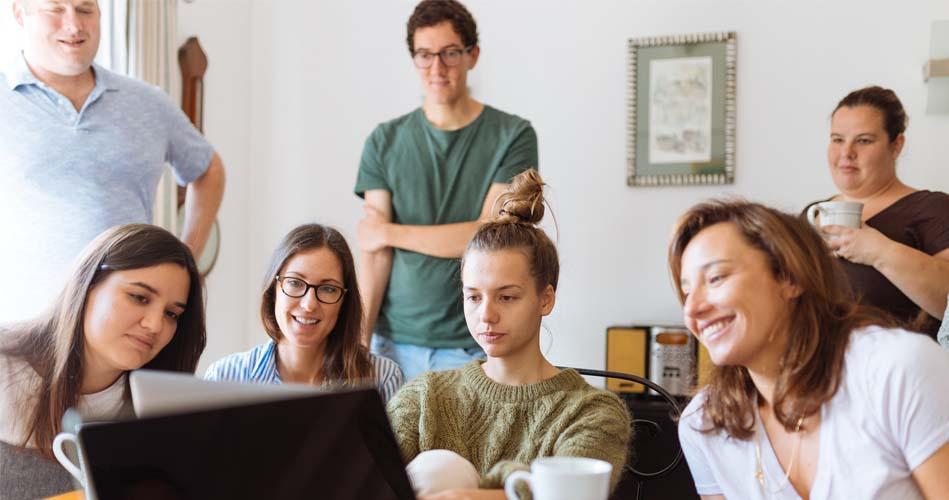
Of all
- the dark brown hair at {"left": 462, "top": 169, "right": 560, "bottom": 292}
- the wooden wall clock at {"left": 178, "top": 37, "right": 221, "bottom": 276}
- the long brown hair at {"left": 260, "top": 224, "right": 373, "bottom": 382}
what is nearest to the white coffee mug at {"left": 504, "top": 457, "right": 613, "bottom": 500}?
the dark brown hair at {"left": 462, "top": 169, "right": 560, "bottom": 292}

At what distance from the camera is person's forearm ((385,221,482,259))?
233 cm

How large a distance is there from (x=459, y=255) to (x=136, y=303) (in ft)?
3.08

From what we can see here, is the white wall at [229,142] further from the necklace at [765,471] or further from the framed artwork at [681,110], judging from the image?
the necklace at [765,471]

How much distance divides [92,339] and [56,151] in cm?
84

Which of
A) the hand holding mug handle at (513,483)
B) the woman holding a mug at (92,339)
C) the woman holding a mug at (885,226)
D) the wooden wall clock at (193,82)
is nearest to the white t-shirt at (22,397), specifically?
the woman holding a mug at (92,339)

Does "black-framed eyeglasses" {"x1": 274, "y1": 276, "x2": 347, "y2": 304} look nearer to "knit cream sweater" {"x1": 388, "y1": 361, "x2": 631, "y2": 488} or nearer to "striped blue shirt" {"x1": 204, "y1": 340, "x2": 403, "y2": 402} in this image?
"striped blue shirt" {"x1": 204, "y1": 340, "x2": 403, "y2": 402}

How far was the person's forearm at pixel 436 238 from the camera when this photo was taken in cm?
233

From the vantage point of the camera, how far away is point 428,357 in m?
2.38

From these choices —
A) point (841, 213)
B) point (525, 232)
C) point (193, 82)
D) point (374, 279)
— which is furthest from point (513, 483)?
point (193, 82)

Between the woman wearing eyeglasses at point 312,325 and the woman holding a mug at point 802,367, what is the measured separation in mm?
835

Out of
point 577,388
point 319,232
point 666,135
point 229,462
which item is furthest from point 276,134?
point 229,462

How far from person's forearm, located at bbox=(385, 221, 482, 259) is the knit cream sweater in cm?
76

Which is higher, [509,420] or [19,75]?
[19,75]

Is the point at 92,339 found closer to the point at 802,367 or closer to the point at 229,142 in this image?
the point at 802,367
